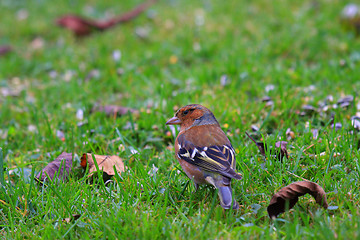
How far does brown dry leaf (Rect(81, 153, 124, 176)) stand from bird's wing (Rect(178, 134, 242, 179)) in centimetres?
64

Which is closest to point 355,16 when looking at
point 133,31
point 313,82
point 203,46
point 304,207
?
point 313,82

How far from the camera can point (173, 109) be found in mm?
4828

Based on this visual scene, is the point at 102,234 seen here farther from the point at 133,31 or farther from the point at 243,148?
the point at 133,31

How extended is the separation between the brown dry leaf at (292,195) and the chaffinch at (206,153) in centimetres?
Answer: 26

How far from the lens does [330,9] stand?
739cm

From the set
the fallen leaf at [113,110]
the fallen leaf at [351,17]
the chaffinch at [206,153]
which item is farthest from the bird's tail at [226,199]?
the fallen leaf at [351,17]

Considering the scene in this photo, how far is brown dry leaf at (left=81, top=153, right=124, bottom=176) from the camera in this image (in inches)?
138

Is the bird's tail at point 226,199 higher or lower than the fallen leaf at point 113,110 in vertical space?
higher

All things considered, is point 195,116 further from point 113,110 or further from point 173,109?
point 113,110

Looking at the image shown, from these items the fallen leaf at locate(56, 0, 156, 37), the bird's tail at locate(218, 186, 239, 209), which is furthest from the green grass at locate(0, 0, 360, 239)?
the fallen leaf at locate(56, 0, 156, 37)

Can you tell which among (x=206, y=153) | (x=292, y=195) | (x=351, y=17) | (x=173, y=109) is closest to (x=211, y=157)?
(x=206, y=153)

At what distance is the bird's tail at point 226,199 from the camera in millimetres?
2757

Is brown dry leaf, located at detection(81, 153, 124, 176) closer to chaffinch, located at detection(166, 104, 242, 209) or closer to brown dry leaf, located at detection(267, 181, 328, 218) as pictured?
chaffinch, located at detection(166, 104, 242, 209)

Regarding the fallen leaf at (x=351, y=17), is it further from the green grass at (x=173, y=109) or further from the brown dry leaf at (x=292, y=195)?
the brown dry leaf at (x=292, y=195)
